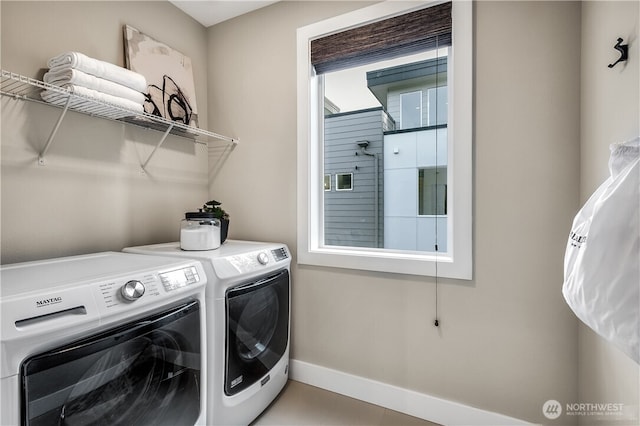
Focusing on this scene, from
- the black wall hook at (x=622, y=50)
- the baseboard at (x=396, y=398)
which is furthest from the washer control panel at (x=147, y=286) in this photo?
the black wall hook at (x=622, y=50)

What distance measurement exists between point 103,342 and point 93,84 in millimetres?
1086

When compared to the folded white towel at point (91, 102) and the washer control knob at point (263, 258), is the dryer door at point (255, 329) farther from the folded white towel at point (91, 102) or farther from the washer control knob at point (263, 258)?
the folded white towel at point (91, 102)

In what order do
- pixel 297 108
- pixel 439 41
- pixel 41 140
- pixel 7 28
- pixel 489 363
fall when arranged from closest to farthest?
1. pixel 7 28
2. pixel 41 140
3. pixel 489 363
4. pixel 439 41
5. pixel 297 108

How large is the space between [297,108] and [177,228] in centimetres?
116

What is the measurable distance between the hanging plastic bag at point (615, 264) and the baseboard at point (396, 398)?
1106 mm

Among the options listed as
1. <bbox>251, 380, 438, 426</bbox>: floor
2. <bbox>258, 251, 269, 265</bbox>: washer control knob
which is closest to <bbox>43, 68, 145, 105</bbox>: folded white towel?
<bbox>258, 251, 269, 265</bbox>: washer control knob

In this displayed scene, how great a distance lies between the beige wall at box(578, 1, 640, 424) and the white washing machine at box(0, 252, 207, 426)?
1520mm

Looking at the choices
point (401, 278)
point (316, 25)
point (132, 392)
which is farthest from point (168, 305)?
point (316, 25)

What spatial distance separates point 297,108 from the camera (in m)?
1.96

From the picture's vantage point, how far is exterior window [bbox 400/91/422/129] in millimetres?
1784

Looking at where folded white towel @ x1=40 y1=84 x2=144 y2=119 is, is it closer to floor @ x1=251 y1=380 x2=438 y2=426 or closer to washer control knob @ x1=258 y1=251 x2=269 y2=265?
washer control knob @ x1=258 y1=251 x2=269 y2=265

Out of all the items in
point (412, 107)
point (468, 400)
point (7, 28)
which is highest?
point (7, 28)

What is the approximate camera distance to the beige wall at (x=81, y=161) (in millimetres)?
1314

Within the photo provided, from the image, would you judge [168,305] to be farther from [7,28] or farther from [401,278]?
[7,28]
